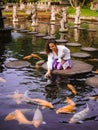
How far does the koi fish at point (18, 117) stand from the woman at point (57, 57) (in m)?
3.15

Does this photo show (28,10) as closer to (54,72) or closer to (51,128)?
(54,72)

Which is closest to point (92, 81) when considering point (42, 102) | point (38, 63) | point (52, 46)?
point (52, 46)

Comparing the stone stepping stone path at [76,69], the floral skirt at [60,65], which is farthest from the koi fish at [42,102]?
the floral skirt at [60,65]

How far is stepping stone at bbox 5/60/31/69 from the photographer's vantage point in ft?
37.6

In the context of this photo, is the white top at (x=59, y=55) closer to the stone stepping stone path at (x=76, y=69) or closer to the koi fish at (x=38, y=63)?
the stone stepping stone path at (x=76, y=69)

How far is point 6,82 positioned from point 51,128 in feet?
11.6

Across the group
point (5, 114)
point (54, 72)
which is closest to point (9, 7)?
point (54, 72)

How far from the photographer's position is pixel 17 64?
1173 centimetres

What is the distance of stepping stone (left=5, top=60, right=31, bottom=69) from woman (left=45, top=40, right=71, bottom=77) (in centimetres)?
164

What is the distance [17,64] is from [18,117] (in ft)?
16.7

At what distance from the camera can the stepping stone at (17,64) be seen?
1147 centimetres

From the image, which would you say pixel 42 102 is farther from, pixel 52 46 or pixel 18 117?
pixel 52 46

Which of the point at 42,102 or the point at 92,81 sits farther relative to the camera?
the point at 92,81

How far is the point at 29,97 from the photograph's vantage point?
817cm
